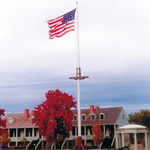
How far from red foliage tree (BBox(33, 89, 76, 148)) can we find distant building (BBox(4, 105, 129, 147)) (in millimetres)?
13597

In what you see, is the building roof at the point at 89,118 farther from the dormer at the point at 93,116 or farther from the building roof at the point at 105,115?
the dormer at the point at 93,116

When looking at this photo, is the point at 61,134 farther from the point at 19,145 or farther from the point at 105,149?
the point at 19,145

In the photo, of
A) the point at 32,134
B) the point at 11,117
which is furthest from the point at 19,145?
the point at 11,117

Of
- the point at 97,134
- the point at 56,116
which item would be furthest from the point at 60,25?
the point at 97,134

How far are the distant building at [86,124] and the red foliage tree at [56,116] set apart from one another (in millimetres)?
13597

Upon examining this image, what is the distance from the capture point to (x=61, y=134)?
148 feet

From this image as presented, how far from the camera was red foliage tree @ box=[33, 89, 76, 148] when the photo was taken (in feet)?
145

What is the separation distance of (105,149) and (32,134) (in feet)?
53.1

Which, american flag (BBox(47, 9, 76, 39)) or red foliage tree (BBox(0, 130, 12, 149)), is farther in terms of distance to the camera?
red foliage tree (BBox(0, 130, 12, 149))

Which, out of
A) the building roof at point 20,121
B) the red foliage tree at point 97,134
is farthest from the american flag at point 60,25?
the building roof at point 20,121

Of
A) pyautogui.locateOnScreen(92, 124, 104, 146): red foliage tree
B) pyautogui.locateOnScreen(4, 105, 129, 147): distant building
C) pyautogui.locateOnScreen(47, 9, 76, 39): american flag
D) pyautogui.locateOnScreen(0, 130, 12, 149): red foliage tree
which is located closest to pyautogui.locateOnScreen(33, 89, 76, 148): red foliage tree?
pyautogui.locateOnScreen(92, 124, 104, 146): red foliage tree

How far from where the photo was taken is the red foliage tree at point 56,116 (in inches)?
1740

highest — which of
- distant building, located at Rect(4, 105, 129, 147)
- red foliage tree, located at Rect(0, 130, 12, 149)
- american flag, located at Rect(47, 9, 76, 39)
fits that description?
american flag, located at Rect(47, 9, 76, 39)

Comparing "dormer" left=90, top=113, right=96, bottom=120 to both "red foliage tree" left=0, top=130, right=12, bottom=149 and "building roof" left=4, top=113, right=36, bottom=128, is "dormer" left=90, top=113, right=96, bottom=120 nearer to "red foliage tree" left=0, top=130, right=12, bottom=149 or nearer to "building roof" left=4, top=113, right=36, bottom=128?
"building roof" left=4, top=113, right=36, bottom=128
